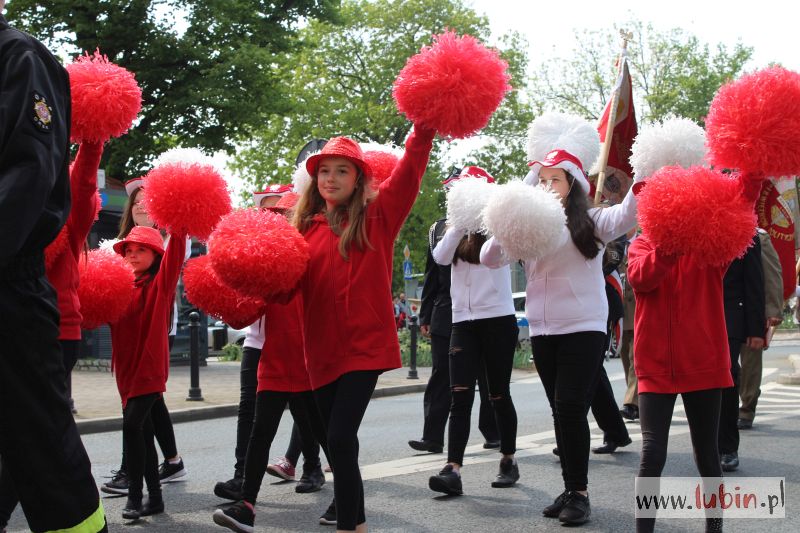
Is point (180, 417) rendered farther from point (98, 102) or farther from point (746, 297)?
point (98, 102)

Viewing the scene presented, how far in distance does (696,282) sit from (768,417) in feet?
19.6

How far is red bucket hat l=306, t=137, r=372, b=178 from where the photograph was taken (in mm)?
4387

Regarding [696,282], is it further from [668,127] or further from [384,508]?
[384,508]

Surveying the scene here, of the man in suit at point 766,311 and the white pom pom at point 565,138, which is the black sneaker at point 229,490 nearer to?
the white pom pom at point 565,138

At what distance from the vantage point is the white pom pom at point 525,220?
469 centimetres

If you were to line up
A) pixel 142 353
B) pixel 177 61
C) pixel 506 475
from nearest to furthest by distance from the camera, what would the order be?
pixel 142 353, pixel 506 475, pixel 177 61

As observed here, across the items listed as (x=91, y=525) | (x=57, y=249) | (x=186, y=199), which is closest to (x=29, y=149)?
(x=91, y=525)

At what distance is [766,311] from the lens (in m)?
7.88

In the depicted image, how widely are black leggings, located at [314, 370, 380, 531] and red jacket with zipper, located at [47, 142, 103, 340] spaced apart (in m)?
1.34

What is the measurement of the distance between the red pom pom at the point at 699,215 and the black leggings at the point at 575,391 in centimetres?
101

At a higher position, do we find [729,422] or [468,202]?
[468,202]

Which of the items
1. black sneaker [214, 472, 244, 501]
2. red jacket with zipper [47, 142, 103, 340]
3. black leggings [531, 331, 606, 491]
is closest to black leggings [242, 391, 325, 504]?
black sneaker [214, 472, 244, 501]

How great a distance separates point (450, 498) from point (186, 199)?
2.34 m

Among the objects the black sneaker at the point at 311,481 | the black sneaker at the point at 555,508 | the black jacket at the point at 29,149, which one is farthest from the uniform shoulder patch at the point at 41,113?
the black sneaker at the point at 311,481
